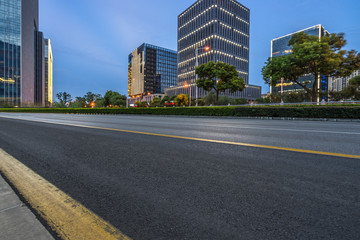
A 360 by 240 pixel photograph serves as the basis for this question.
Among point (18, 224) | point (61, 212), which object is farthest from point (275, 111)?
point (18, 224)

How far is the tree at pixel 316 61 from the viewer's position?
23.5 metres

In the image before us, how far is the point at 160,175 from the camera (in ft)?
8.27

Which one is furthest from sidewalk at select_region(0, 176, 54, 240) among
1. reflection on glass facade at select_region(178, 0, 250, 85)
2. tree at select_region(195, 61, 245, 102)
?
reflection on glass facade at select_region(178, 0, 250, 85)

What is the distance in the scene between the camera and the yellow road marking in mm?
1400

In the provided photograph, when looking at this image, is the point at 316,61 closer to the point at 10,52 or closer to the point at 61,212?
the point at 61,212

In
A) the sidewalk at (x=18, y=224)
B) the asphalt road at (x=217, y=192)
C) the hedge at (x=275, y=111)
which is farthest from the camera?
the hedge at (x=275, y=111)

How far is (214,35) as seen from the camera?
82.2 meters

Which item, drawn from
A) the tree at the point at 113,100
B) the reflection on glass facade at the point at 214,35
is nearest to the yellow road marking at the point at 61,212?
the reflection on glass facade at the point at 214,35

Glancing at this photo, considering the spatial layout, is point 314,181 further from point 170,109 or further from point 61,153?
point 170,109

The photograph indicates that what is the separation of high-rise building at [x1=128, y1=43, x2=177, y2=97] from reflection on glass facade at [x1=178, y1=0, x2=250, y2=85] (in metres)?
47.2

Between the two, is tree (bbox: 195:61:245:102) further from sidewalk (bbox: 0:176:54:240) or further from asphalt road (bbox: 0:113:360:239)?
sidewalk (bbox: 0:176:54:240)

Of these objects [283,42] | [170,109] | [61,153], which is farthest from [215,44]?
[61,153]

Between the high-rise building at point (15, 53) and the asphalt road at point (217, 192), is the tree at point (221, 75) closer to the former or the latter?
the asphalt road at point (217, 192)

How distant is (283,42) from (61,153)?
12918cm
